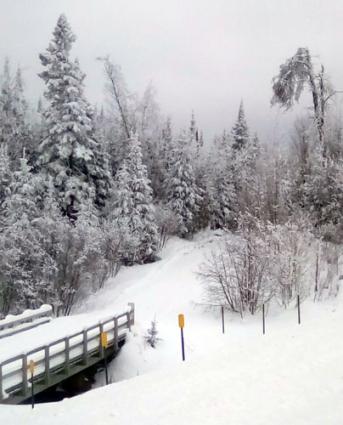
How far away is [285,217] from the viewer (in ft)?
79.4

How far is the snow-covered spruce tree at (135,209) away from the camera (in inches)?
1144

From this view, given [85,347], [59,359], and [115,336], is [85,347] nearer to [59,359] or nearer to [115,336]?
[59,359]

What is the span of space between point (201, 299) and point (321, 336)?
8.81 meters

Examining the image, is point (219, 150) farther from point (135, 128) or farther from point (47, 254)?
point (47, 254)

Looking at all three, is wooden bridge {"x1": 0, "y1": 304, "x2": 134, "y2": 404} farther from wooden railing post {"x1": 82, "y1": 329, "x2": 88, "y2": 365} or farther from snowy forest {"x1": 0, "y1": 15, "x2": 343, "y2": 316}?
snowy forest {"x1": 0, "y1": 15, "x2": 343, "y2": 316}

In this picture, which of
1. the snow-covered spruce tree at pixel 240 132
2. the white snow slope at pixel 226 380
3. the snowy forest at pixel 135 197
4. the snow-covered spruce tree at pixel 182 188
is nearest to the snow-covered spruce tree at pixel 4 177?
the snowy forest at pixel 135 197

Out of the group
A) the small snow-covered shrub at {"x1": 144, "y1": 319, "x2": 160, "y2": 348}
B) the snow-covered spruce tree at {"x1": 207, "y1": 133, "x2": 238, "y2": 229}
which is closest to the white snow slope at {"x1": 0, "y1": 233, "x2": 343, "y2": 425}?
the small snow-covered shrub at {"x1": 144, "y1": 319, "x2": 160, "y2": 348}

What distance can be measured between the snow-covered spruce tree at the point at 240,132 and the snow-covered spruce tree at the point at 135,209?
768 inches

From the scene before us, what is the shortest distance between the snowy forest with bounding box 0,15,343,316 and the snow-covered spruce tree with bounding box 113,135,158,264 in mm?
A: 99

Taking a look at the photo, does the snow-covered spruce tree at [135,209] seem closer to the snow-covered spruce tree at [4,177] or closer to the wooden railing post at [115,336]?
the snow-covered spruce tree at [4,177]

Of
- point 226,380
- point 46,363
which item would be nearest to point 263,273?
point 226,380

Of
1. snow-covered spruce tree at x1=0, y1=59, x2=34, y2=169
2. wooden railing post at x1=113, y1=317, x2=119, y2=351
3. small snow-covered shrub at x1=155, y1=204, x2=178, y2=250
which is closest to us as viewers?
wooden railing post at x1=113, y1=317, x2=119, y2=351

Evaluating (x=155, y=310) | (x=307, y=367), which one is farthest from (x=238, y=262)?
(x=307, y=367)

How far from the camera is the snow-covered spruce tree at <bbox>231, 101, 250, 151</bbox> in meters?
48.1
